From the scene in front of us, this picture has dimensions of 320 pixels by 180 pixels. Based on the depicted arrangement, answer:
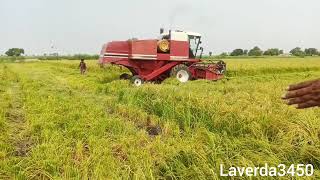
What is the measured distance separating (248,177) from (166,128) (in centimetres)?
351

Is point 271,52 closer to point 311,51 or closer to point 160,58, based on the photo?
point 311,51

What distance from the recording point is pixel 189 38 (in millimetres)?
19141

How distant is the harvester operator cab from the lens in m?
18.6

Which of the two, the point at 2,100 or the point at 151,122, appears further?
the point at 2,100

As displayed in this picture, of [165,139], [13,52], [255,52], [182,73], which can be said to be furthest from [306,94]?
[13,52]

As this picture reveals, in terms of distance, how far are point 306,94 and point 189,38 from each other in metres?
17.0

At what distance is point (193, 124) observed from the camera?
296 inches

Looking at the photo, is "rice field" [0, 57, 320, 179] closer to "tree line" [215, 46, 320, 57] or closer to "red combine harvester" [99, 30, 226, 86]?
"red combine harvester" [99, 30, 226, 86]

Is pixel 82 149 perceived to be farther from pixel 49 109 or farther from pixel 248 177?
pixel 49 109

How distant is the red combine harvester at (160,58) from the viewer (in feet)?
60.2

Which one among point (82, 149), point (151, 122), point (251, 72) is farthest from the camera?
point (251, 72)

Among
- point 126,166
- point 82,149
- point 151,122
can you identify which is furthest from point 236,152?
point 151,122

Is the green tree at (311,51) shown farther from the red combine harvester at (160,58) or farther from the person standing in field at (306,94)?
the person standing in field at (306,94)

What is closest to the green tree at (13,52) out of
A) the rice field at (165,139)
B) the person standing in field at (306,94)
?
the rice field at (165,139)
